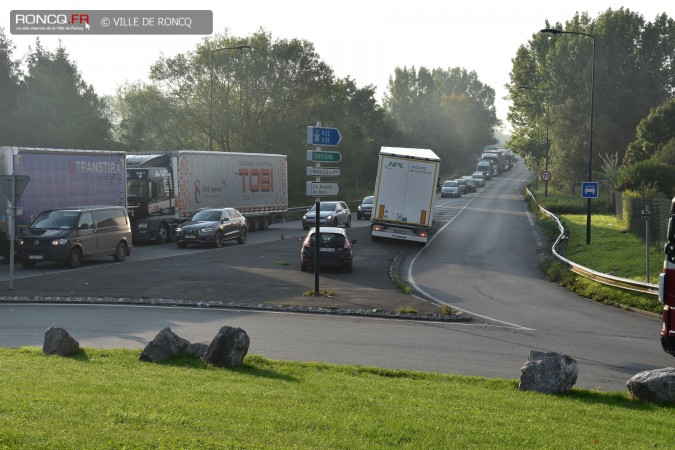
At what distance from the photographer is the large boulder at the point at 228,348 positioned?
36.0 feet

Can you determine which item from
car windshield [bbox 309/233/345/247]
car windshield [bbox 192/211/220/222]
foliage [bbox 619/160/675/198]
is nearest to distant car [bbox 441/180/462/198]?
foliage [bbox 619/160/675/198]

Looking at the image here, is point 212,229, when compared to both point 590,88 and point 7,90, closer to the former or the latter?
point 7,90

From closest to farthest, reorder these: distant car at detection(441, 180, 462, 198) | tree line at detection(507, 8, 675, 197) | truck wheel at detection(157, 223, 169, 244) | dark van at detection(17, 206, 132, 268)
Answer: dark van at detection(17, 206, 132, 268) → truck wheel at detection(157, 223, 169, 244) → tree line at detection(507, 8, 675, 197) → distant car at detection(441, 180, 462, 198)

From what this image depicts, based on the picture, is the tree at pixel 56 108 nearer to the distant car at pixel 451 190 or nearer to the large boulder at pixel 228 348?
the distant car at pixel 451 190

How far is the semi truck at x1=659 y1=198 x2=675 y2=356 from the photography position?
1107 centimetres

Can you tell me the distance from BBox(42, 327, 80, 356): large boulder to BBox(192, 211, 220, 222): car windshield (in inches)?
988

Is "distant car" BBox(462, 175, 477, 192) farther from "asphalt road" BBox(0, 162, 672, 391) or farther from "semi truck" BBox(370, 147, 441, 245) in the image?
"asphalt road" BBox(0, 162, 672, 391)

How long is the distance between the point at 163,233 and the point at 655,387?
30908 mm

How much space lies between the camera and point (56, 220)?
2727 centimetres

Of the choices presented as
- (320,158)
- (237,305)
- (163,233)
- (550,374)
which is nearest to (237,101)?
(163,233)

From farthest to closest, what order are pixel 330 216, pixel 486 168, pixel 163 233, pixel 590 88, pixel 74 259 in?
pixel 486 168, pixel 590 88, pixel 330 216, pixel 163 233, pixel 74 259

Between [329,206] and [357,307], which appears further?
[329,206]

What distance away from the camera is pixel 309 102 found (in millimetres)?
73062

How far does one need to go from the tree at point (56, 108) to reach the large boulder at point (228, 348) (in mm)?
49429
